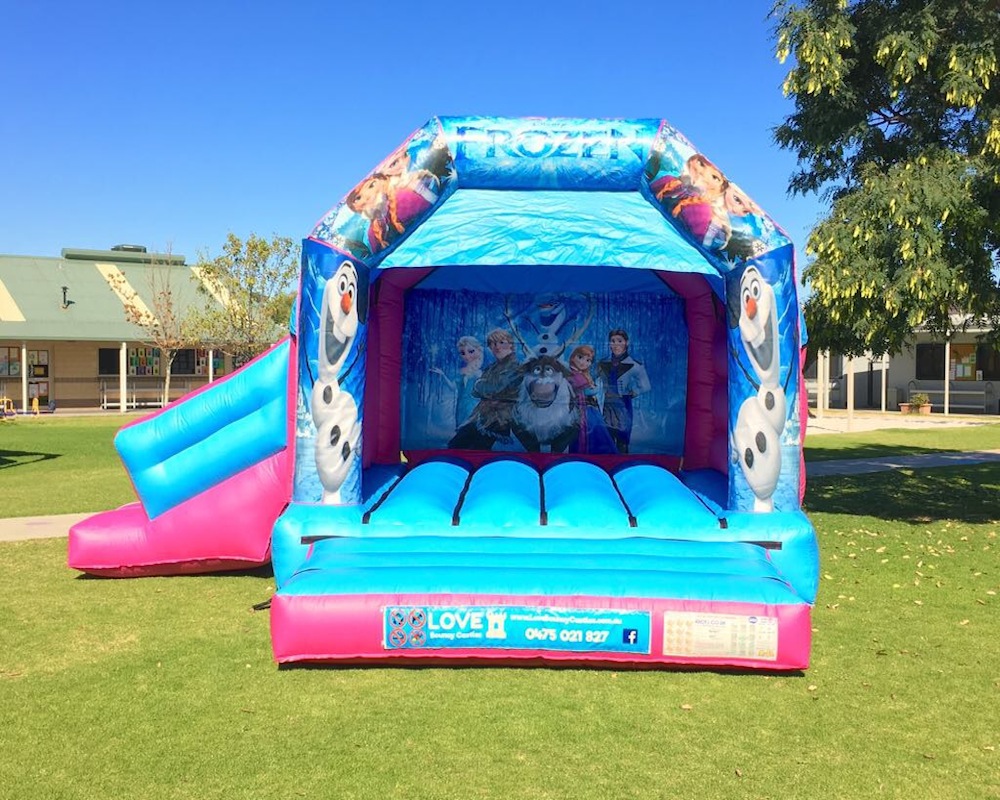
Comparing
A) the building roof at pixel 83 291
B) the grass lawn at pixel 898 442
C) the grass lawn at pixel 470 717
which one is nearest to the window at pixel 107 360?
the building roof at pixel 83 291

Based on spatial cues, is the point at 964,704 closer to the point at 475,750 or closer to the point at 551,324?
the point at 475,750

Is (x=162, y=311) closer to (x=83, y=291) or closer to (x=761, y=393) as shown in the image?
(x=83, y=291)

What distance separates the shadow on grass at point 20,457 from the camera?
13.7m

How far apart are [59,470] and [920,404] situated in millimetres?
25399

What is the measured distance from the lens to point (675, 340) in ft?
26.8

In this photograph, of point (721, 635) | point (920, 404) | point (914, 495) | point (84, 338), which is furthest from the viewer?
point (920, 404)

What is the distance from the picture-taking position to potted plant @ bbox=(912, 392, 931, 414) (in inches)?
1096

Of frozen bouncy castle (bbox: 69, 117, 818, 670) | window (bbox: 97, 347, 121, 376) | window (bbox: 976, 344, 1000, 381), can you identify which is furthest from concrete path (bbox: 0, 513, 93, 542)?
window (bbox: 976, 344, 1000, 381)

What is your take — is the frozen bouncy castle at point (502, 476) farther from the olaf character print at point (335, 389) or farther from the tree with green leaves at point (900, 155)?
the tree with green leaves at point (900, 155)

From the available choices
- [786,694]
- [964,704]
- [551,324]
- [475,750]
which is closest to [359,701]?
[475,750]

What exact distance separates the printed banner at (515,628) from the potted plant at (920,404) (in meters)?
26.6

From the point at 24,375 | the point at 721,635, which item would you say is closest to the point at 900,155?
the point at 721,635

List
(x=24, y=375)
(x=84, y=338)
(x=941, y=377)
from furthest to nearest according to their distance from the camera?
(x=941, y=377)
(x=84, y=338)
(x=24, y=375)

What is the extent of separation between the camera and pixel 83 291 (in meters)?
28.0
